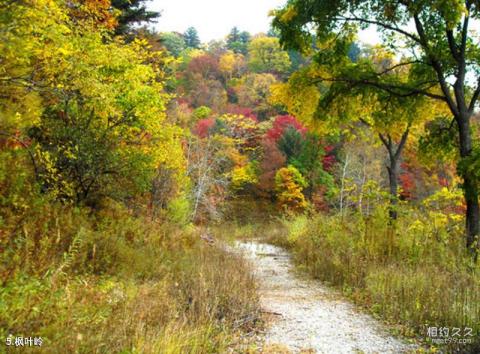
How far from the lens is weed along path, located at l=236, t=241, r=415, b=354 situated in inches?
150

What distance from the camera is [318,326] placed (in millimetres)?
4477

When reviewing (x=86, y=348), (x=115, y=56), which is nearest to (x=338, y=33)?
(x=115, y=56)

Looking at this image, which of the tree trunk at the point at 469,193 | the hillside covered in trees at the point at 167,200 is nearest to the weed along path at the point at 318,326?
the hillside covered in trees at the point at 167,200

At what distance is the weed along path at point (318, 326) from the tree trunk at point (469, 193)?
255cm

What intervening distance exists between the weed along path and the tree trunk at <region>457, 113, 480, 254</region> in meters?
2.55

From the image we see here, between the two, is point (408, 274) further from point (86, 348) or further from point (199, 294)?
point (86, 348)

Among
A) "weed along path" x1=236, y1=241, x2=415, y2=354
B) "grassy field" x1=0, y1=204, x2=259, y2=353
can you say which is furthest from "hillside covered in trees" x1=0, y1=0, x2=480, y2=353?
"weed along path" x1=236, y1=241, x2=415, y2=354

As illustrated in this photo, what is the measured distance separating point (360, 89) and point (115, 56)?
4.79 metres

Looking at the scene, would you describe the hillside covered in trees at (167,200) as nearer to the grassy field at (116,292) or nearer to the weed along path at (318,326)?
the grassy field at (116,292)

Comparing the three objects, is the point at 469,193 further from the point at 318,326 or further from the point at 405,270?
the point at 318,326

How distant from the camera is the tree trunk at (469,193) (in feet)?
19.6

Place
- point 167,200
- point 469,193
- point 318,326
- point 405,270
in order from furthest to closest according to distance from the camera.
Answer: point 167,200
point 469,193
point 405,270
point 318,326

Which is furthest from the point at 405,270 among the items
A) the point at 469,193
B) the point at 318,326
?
the point at 318,326

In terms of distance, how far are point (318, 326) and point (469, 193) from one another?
3579 millimetres
